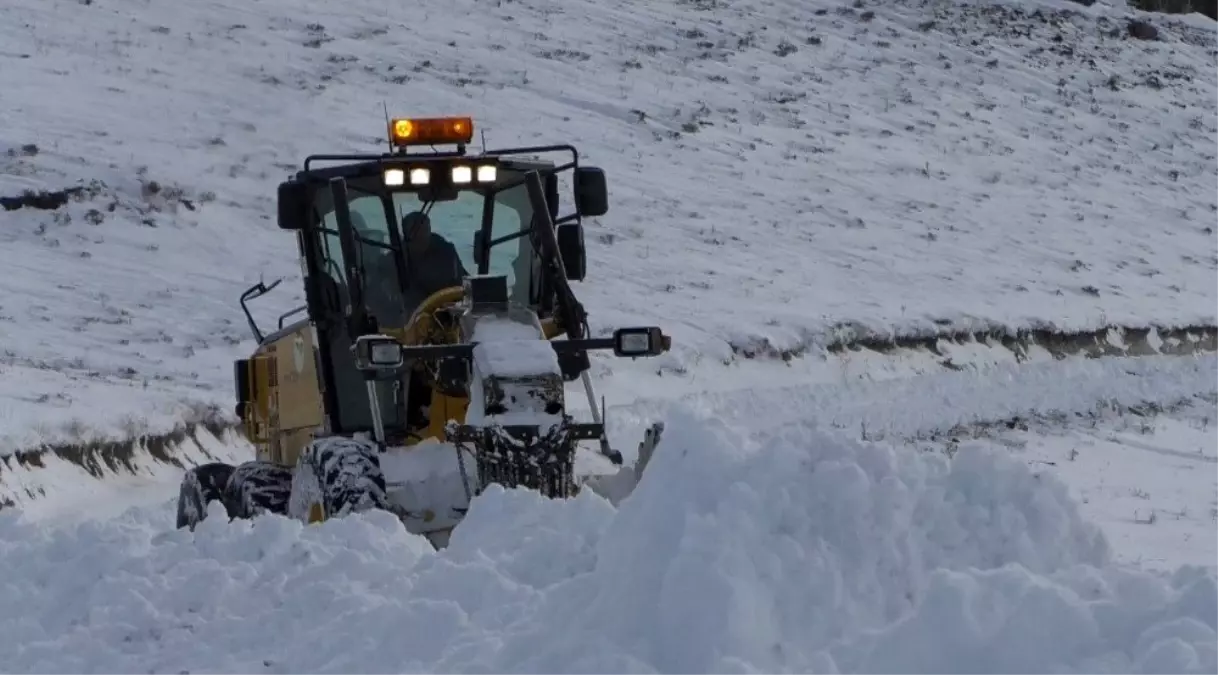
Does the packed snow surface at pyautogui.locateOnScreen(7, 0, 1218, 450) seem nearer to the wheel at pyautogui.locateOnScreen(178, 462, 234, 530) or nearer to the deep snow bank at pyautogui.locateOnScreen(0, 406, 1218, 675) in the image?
the wheel at pyautogui.locateOnScreen(178, 462, 234, 530)

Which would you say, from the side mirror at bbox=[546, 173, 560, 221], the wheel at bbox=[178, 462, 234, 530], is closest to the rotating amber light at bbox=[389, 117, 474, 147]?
the side mirror at bbox=[546, 173, 560, 221]

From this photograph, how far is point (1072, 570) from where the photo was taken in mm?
4586

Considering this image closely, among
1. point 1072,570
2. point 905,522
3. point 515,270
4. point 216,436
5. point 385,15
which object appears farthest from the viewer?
point 385,15

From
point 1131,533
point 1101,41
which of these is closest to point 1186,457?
point 1131,533

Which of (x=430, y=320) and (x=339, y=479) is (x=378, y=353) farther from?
(x=430, y=320)

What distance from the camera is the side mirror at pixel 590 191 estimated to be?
8734mm

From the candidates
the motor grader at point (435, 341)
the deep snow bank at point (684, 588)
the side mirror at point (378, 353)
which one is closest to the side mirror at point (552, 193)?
the motor grader at point (435, 341)

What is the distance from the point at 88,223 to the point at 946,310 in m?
11.7

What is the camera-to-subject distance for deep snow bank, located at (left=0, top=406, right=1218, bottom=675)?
4.12 meters

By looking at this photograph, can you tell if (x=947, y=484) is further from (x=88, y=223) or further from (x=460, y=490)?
(x=88, y=223)

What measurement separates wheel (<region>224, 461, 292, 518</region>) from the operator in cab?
1.19 m

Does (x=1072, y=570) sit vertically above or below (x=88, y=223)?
above

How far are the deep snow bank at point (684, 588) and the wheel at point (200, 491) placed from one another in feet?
8.33

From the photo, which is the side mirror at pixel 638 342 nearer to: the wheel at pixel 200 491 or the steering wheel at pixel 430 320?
the steering wheel at pixel 430 320
